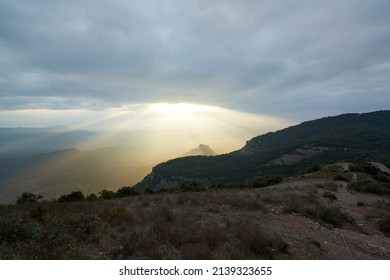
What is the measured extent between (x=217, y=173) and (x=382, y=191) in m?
68.8

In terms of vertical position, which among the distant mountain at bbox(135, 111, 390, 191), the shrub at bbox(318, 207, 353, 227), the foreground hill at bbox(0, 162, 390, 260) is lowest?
the distant mountain at bbox(135, 111, 390, 191)

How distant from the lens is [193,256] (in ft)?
19.1

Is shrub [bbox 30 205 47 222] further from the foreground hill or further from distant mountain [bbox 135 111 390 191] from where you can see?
distant mountain [bbox 135 111 390 191]

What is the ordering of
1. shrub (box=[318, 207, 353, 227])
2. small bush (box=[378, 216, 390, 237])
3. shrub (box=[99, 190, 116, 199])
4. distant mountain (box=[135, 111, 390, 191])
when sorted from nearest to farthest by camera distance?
1. small bush (box=[378, 216, 390, 237])
2. shrub (box=[318, 207, 353, 227])
3. shrub (box=[99, 190, 116, 199])
4. distant mountain (box=[135, 111, 390, 191])

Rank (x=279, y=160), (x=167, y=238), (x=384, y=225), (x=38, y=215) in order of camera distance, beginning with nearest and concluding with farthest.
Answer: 1. (x=167, y=238)
2. (x=38, y=215)
3. (x=384, y=225)
4. (x=279, y=160)

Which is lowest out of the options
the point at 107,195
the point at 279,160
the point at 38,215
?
the point at 279,160

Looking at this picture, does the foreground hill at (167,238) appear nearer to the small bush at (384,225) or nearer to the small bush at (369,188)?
the small bush at (384,225)

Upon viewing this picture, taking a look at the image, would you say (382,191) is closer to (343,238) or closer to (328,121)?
(343,238)

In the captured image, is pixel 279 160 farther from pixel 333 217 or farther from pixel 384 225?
pixel 333 217

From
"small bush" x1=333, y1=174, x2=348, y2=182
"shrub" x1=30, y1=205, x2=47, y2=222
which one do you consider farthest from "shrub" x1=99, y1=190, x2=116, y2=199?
"small bush" x1=333, y1=174, x2=348, y2=182

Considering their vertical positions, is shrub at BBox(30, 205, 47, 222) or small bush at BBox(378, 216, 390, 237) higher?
shrub at BBox(30, 205, 47, 222)

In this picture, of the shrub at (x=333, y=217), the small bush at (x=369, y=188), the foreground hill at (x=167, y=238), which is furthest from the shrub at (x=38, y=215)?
the small bush at (x=369, y=188)

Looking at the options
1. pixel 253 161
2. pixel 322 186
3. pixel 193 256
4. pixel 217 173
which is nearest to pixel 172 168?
pixel 217 173

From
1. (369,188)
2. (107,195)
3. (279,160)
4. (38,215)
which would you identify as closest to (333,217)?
(369,188)
